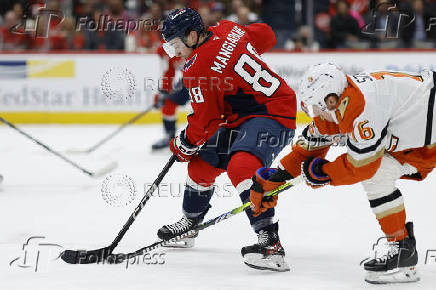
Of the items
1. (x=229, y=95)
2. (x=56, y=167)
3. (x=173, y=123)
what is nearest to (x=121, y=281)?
(x=229, y=95)

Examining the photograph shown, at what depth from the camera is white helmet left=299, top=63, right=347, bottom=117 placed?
2.34 m

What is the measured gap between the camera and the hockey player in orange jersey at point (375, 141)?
2342 millimetres

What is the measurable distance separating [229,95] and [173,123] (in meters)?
3.33

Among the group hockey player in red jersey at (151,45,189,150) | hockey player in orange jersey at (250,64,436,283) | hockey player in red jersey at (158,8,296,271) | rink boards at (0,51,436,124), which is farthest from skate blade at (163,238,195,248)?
rink boards at (0,51,436,124)

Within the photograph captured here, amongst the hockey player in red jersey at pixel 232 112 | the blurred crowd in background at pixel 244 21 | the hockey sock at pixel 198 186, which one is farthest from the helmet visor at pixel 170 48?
the blurred crowd in background at pixel 244 21

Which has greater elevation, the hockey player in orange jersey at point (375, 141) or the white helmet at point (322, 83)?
the white helmet at point (322, 83)

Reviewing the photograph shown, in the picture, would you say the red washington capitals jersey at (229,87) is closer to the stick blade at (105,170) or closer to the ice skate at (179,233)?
the ice skate at (179,233)

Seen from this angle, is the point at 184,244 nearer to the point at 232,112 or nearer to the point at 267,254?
the point at 267,254

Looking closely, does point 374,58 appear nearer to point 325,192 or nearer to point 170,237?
point 325,192

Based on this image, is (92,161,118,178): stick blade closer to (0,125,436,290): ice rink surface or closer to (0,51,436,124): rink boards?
(0,125,436,290): ice rink surface

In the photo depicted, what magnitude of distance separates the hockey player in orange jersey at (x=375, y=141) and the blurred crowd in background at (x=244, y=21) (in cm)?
465

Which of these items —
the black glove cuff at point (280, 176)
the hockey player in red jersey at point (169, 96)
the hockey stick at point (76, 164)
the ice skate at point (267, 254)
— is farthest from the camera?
the hockey player in red jersey at point (169, 96)

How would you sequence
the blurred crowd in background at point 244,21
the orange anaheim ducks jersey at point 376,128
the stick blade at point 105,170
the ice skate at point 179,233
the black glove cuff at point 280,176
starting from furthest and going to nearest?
1. the blurred crowd in background at point 244,21
2. the stick blade at point 105,170
3. the ice skate at point 179,233
4. the black glove cuff at point 280,176
5. the orange anaheim ducks jersey at point 376,128

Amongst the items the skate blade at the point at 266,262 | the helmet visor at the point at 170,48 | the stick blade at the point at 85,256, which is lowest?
the stick blade at the point at 85,256
